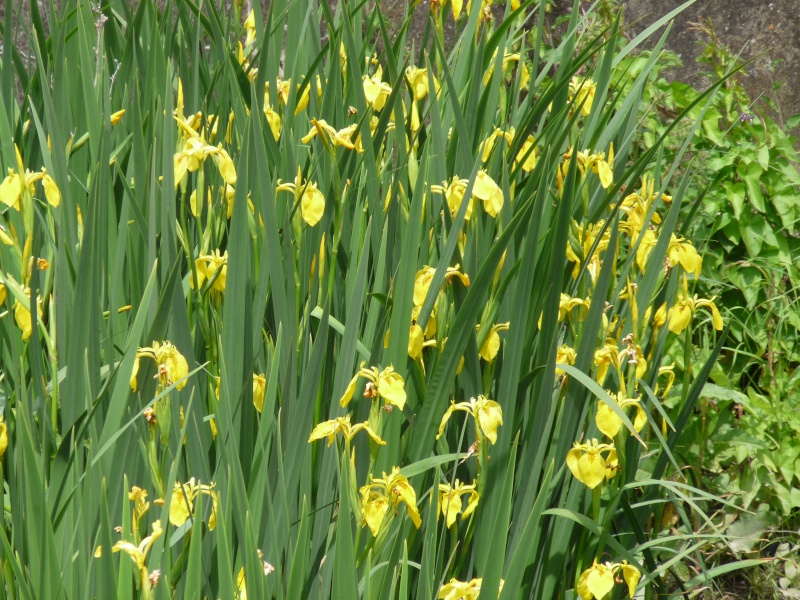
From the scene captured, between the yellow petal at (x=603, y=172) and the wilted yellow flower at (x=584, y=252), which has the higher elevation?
the yellow petal at (x=603, y=172)

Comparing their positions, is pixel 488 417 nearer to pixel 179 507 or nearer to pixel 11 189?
pixel 179 507

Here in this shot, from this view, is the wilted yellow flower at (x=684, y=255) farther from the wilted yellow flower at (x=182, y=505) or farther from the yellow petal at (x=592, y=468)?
the wilted yellow flower at (x=182, y=505)

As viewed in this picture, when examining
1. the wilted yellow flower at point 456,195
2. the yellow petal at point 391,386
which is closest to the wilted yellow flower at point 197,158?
the wilted yellow flower at point 456,195

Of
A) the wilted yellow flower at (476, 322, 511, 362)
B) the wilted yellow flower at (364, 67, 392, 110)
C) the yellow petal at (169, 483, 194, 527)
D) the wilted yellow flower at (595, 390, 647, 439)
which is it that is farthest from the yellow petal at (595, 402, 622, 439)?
the wilted yellow flower at (364, 67, 392, 110)

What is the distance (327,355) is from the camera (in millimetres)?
1415

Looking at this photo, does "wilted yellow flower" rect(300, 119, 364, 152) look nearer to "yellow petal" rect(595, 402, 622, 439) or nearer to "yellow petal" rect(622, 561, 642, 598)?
"yellow petal" rect(595, 402, 622, 439)

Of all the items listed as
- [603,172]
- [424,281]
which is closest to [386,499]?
[424,281]

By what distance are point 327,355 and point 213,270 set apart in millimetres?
228

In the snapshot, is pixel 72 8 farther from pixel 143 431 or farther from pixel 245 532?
pixel 245 532

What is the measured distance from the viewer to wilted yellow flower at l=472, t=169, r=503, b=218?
127 cm

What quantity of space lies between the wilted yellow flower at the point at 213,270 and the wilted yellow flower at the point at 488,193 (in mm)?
367

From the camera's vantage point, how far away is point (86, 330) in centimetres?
118

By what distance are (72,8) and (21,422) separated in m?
1.29

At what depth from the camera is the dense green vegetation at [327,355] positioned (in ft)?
3.48
